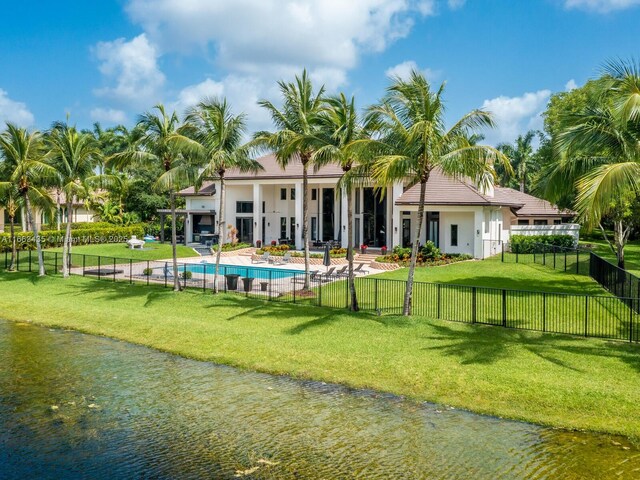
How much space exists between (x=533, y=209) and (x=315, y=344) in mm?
41879

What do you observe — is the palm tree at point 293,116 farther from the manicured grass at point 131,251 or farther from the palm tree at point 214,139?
the manicured grass at point 131,251

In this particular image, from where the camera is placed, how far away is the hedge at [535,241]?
39062 millimetres

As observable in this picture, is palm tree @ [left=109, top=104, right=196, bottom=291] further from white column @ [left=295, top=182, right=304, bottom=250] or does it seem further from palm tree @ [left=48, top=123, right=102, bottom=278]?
white column @ [left=295, top=182, right=304, bottom=250]

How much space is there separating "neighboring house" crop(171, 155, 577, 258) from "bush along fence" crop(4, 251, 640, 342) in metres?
11.2

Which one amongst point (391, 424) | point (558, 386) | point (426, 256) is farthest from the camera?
point (426, 256)

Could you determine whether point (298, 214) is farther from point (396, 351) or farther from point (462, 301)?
point (396, 351)

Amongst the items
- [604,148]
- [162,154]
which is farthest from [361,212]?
[604,148]

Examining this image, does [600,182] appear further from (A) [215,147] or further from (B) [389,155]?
(A) [215,147]

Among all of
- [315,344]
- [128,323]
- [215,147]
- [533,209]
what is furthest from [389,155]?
[533,209]

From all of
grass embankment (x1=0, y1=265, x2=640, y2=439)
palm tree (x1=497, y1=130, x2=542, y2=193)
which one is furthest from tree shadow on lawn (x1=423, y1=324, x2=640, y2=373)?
palm tree (x1=497, y1=130, x2=542, y2=193)

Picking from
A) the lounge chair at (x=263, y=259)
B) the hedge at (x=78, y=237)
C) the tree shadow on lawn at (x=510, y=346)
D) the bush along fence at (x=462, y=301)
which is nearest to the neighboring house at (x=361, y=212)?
the lounge chair at (x=263, y=259)

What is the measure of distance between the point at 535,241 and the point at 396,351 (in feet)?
89.6

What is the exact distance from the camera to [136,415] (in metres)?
11.8

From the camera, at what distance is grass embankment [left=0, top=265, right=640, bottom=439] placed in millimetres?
12227
